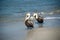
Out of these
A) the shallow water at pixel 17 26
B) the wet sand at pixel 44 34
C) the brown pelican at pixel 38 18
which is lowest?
the wet sand at pixel 44 34

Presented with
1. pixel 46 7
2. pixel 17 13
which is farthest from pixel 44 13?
pixel 17 13

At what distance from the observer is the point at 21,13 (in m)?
4.10

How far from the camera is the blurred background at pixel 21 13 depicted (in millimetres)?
4086

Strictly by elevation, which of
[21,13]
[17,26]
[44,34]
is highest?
[21,13]

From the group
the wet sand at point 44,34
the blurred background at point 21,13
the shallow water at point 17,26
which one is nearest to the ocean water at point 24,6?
the blurred background at point 21,13

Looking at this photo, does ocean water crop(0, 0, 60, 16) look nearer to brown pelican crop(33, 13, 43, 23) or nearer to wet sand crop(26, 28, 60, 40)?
brown pelican crop(33, 13, 43, 23)

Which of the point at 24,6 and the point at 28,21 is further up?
the point at 24,6

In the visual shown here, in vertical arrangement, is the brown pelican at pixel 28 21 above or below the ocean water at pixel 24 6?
below

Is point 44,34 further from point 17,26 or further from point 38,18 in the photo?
point 17,26

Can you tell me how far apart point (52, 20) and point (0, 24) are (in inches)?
29.4

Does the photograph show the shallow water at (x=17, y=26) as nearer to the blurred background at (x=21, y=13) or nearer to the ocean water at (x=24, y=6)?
the blurred background at (x=21, y=13)

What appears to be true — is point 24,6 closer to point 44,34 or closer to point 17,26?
point 17,26

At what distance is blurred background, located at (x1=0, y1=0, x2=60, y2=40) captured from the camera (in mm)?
4086

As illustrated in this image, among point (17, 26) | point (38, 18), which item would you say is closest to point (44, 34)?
point (38, 18)
